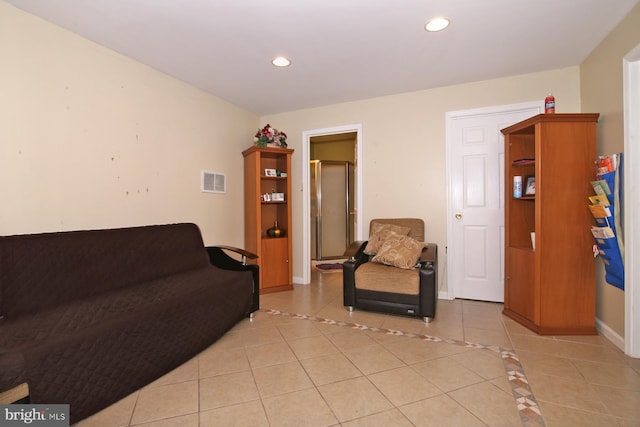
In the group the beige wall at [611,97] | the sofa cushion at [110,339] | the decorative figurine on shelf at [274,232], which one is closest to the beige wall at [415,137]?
the beige wall at [611,97]

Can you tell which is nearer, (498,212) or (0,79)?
(0,79)

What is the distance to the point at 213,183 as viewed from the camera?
3562 millimetres

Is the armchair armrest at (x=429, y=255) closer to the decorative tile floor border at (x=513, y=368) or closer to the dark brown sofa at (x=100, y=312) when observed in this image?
the decorative tile floor border at (x=513, y=368)

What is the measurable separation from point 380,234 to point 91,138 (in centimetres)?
274

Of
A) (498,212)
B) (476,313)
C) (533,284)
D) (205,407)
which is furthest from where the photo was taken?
(498,212)

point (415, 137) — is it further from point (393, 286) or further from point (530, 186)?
point (393, 286)

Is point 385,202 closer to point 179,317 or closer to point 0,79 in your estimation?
point 179,317

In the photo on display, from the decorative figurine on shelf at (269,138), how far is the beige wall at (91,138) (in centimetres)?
56

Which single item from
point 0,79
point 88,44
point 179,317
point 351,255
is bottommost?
point 179,317

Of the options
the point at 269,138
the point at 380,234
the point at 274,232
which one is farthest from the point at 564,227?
the point at 269,138

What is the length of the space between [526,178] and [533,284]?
996mm

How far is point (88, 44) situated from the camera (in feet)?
7.70

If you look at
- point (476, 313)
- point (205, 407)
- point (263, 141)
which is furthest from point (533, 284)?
point (263, 141)
